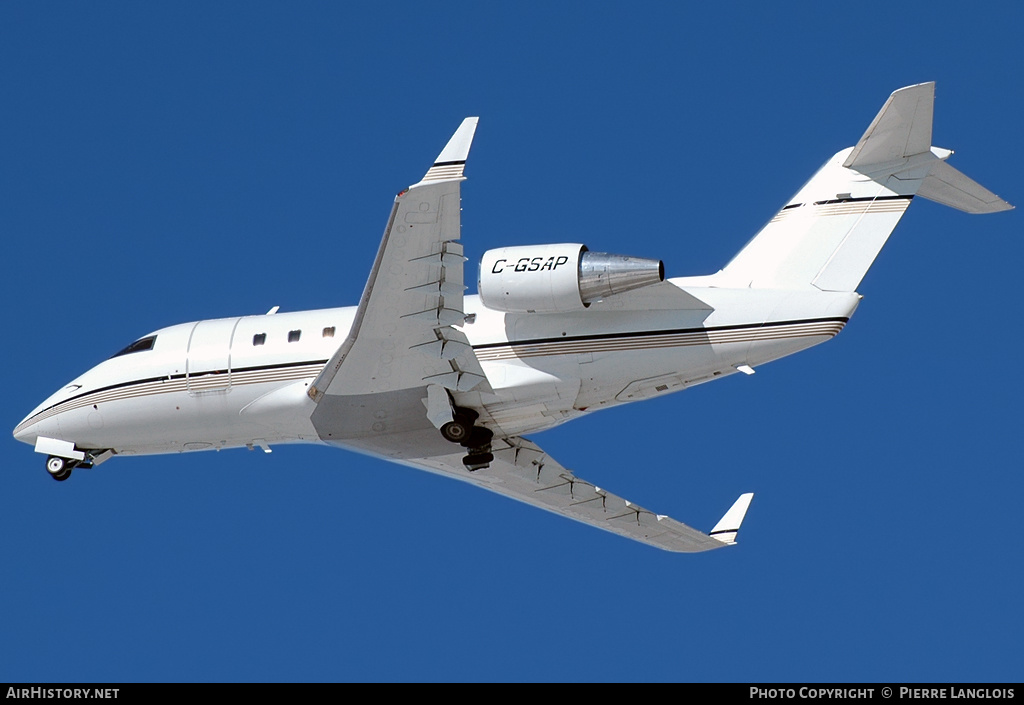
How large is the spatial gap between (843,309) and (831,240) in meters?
1.34

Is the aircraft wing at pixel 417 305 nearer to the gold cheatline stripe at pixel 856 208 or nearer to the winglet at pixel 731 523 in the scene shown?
the gold cheatline stripe at pixel 856 208

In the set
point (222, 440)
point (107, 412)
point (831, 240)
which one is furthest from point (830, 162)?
point (107, 412)

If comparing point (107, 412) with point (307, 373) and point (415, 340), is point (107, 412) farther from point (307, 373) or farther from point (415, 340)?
point (415, 340)

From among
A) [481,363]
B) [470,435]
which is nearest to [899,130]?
[481,363]

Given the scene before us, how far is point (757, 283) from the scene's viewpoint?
25484 millimetres

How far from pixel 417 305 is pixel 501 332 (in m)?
2.10

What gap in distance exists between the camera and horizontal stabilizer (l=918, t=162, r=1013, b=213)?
2534cm

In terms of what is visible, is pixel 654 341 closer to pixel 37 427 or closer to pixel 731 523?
pixel 731 523

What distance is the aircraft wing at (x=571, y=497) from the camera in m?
29.3

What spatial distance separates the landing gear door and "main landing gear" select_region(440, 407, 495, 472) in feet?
13.4

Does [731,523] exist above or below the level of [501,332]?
below

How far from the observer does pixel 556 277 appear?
24.4 meters
